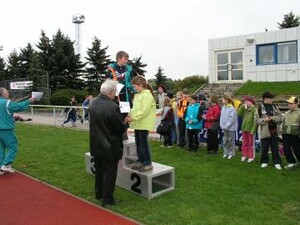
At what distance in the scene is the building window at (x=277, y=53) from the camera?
→ 27.5m

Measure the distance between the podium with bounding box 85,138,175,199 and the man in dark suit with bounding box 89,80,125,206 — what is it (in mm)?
637

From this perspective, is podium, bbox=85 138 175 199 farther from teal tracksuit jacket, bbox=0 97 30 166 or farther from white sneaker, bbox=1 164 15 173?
white sneaker, bbox=1 164 15 173

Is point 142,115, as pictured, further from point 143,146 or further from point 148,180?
point 148,180

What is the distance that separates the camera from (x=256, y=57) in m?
29.0

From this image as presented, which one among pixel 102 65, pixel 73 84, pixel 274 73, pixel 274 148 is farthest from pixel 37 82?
pixel 274 148

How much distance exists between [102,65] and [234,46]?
2175cm

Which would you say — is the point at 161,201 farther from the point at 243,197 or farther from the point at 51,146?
the point at 51,146

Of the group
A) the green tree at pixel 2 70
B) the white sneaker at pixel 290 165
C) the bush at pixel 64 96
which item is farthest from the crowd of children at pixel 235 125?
the green tree at pixel 2 70

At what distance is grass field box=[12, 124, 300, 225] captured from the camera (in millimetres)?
5684

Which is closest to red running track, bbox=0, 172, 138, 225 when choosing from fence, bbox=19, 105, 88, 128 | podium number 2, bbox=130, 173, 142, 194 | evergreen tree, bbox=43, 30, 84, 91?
podium number 2, bbox=130, 173, 142, 194

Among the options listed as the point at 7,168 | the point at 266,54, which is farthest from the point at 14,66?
the point at 7,168

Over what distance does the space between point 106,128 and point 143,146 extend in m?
1.04

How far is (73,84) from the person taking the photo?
4450cm

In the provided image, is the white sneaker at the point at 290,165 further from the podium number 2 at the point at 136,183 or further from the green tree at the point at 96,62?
the green tree at the point at 96,62
